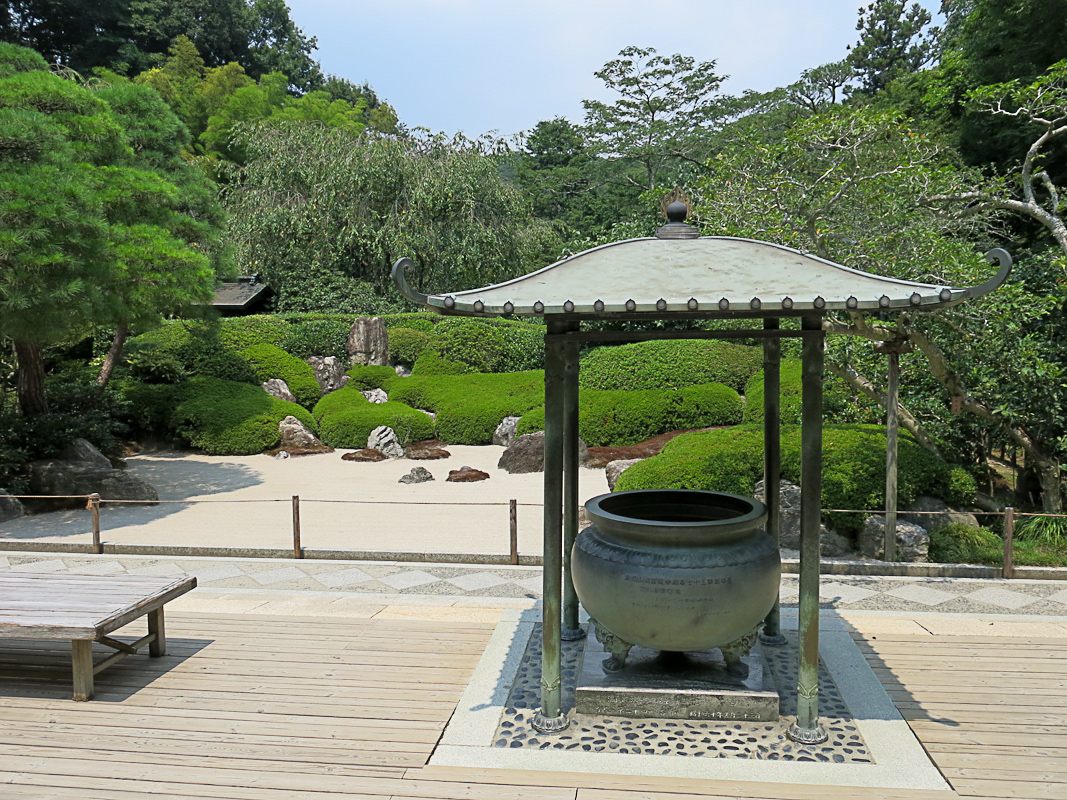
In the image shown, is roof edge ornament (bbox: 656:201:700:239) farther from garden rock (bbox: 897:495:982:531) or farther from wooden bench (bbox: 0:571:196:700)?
garden rock (bbox: 897:495:982:531)

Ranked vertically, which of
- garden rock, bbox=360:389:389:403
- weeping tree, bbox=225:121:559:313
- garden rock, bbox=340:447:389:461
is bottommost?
garden rock, bbox=340:447:389:461

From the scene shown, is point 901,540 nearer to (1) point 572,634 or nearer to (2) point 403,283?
(1) point 572,634

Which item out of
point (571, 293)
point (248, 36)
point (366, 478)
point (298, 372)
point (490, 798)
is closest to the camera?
point (490, 798)

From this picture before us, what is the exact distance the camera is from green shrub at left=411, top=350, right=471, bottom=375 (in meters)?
19.2

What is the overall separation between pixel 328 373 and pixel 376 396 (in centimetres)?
148

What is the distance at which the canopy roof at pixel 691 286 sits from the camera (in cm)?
363

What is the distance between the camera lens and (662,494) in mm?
5273

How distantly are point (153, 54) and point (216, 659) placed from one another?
128 ft

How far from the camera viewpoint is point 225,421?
15469mm

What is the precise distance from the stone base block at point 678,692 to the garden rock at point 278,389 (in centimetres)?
1451

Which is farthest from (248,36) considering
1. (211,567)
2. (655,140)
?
(211,567)

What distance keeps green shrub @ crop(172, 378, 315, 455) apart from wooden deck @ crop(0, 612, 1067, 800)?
394 inches

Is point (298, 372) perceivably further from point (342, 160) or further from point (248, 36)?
point (248, 36)

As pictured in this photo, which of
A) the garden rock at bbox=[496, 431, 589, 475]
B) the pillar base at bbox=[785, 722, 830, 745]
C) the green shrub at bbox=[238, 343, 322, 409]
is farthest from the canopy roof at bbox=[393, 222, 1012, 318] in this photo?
the green shrub at bbox=[238, 343, 322, 409]
